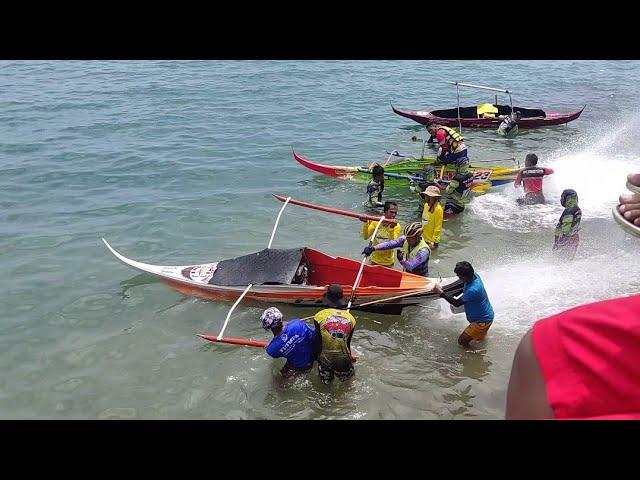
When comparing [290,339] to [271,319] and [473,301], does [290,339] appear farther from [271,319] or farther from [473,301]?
[473,301]

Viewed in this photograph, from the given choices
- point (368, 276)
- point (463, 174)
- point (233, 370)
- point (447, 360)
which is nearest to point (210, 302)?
point (233, 370)

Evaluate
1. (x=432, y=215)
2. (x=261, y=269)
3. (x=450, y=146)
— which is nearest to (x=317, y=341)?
(x=261, y=269)

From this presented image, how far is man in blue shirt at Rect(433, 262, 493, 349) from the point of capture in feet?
23.5

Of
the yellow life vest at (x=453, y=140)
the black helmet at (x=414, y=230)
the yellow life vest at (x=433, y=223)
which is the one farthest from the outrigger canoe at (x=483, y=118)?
the black helmet at (x=414, y=230)

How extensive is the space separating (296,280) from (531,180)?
729 centimetres

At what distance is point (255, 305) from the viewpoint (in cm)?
924

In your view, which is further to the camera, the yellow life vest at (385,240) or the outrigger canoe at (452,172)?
the outrigger canoe at (452,172)

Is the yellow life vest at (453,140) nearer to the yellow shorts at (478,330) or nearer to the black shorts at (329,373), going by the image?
the yellow shorts at (478,330)

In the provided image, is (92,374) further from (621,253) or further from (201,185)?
(621,253)

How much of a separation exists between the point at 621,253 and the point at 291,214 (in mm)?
7858

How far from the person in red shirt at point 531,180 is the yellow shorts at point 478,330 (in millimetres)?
6409

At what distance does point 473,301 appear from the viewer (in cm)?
726

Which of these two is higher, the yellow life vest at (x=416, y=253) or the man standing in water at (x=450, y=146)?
the man standing in water at (x=450, y=146)

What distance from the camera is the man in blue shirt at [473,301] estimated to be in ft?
23.5
